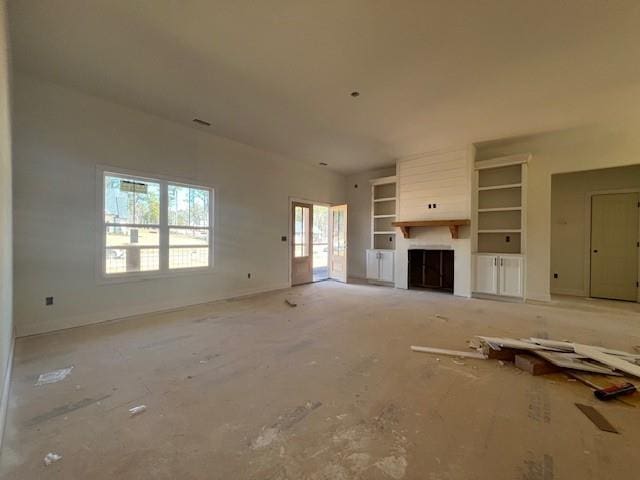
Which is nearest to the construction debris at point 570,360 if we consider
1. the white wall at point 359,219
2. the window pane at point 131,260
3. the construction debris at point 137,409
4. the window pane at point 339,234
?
the construction debris at point 137,409

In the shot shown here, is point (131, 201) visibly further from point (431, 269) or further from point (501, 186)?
point (501, 186)

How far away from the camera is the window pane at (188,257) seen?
15.2ft

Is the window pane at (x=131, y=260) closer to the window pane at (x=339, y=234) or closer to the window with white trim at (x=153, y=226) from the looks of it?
the window with white trim at (x=153, y=226)

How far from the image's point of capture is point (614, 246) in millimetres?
5480

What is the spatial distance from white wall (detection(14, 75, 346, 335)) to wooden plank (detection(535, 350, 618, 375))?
4769 mm

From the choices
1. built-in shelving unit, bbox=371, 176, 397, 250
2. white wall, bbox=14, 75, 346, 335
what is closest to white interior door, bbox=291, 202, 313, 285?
white wall, bbox=14, 75, 346, 335

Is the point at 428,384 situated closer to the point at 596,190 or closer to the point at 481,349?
the point at 481,349

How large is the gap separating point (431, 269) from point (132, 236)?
237 inches

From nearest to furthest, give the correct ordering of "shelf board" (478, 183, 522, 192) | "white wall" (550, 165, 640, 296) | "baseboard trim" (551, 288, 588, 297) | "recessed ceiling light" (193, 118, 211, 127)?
"recessed ceiling light" (193, 118, 211, 127) < "shelf board" (478, 183, 522, 192) < "white wall" (550, 165, 640, 296) < "baseboard trim" (551, 288, 588, 297)

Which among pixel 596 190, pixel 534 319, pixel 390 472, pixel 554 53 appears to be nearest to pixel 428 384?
pixel 390 472

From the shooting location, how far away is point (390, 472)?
4.53 feet

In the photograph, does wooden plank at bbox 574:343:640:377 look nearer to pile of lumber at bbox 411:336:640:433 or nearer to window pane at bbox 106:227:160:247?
pile of lumber at bbox 411:336:640:433

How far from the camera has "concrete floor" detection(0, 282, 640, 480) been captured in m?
1.43

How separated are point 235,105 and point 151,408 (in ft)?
12.0
